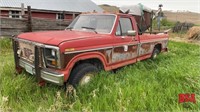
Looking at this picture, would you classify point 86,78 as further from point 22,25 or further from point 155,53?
point 22,25

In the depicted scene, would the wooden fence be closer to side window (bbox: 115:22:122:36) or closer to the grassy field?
the grassy field

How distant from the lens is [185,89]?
4.00m

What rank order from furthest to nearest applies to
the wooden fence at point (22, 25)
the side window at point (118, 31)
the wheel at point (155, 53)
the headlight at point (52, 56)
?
the wooden fence at point (22, 25), the wheel at point (155, 53), the side window at point (118, 31), the headlight at point (52, 56)

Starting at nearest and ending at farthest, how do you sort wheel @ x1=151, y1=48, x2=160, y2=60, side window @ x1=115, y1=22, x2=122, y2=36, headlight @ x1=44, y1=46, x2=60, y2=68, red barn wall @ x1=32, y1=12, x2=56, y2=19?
headlight @ x1=44, y1=46, x2=60, y2=68 → side window @ x1=115, y1=22, x2=122, y2=36 → wheel @ x1=151, y1=48, x2=160, y2=60 → red barn wall @ x1=32, y1=12, x2=56, y2=19

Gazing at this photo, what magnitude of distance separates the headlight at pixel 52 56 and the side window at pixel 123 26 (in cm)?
199

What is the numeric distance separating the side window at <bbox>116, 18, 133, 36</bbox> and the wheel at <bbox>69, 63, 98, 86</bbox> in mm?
1373

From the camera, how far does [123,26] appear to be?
5.37 meters

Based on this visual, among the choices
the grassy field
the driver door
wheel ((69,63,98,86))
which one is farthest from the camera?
the driver door

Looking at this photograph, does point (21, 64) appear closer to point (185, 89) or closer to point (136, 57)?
point (136, 57)

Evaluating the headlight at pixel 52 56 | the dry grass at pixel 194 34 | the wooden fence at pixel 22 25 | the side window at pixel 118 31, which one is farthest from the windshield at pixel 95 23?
the dry grass at pixel 194 34

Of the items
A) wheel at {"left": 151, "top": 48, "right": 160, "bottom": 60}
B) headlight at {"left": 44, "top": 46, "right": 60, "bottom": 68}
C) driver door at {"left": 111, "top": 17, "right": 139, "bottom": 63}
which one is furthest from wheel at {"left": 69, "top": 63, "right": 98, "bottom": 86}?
wheel at {"left": 151, "top": 48, "right": 160, "bottom": 60}

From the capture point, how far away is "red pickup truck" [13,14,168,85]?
3.66m

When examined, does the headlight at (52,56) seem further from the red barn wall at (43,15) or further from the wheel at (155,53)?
the red barn wall at (43,15)

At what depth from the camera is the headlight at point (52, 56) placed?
140 inches
